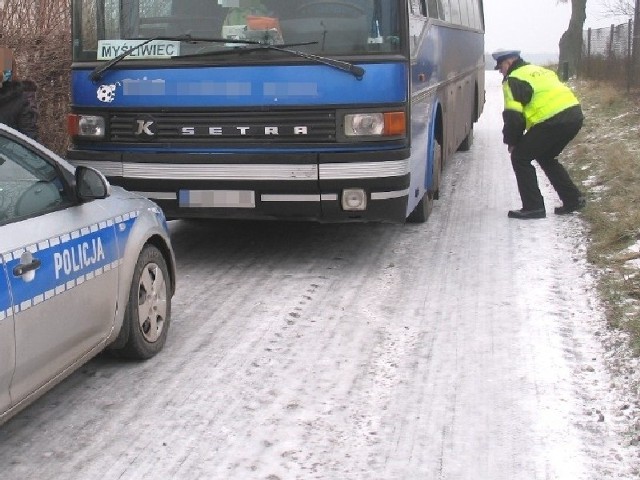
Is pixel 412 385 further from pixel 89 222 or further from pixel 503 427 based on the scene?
pixel 89 222

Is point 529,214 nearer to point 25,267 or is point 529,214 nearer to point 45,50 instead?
point 45,50

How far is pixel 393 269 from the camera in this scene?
294 inches

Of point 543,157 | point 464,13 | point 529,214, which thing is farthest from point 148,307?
point 464,13

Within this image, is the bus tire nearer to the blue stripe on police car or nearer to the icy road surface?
the icy road surface

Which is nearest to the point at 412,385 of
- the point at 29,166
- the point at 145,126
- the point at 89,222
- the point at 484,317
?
the point at 484,317

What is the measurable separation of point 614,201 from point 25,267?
275 inches

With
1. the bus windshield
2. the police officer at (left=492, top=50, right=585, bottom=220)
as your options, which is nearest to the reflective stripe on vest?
the police officer at (left=492, top=50, right=585, bottom=220)

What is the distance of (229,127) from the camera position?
6965mm

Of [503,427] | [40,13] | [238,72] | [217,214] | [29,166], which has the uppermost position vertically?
[40,13]

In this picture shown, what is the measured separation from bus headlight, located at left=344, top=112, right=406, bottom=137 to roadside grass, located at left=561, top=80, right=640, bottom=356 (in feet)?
6.00

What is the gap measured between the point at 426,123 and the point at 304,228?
1.57 m

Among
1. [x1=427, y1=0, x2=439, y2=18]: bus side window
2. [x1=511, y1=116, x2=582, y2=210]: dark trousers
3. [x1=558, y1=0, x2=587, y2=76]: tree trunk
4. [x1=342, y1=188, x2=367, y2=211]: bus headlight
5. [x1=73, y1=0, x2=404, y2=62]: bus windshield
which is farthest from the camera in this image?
[x1=558, y1=0, x2=587, y2=76]: tree trunk

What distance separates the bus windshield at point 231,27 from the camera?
6879 millimetres

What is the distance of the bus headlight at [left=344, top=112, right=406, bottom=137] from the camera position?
684 cm
